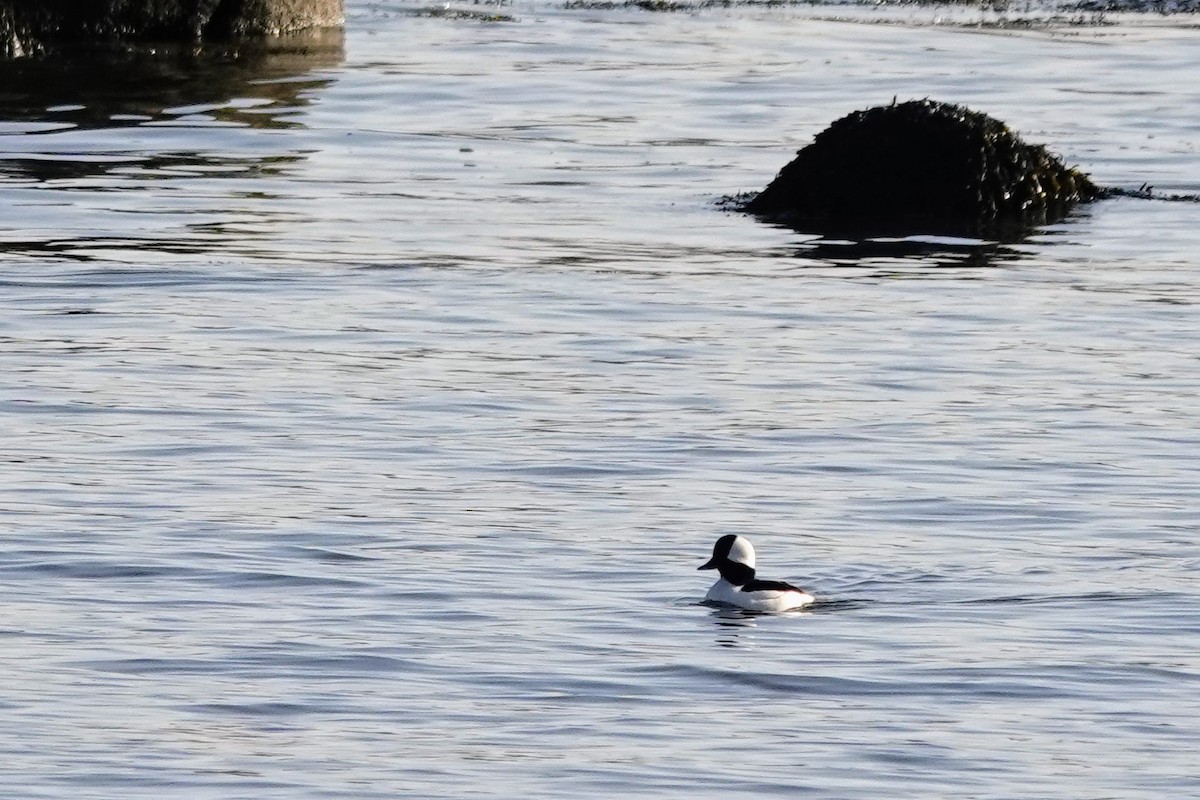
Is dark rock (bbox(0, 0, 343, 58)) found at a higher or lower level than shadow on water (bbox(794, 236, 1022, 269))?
higher

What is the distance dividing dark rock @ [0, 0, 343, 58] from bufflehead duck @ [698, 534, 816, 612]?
2148 cm

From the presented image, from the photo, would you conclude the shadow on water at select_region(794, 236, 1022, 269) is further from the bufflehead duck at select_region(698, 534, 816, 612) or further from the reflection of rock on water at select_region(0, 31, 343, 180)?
the bufflehead duck at select_region(698, 534, 816, 612)

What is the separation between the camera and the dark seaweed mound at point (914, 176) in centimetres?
2189

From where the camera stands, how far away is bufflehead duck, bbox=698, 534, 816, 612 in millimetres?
10398

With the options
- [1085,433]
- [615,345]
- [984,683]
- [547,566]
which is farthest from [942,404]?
[984,683]

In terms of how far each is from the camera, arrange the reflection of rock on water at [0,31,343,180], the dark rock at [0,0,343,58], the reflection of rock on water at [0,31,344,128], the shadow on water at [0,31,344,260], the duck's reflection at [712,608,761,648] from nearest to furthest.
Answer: the duck's reflection at [712,608,761,648] < the shadow on water at [0,31,344,260] < the reflection of rock on water at [0,31,343,180] < the reflection of rock on water at [0,31,344,128] < the dark rock at [0,0,343,58]

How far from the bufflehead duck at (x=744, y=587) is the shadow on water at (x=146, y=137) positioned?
29.7 feet

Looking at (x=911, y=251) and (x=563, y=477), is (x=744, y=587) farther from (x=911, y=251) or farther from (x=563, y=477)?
(x=911, y=251)

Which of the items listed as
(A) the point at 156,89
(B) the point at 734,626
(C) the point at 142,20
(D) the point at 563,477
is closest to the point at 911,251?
(D) the point at 563,477

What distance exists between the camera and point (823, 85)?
30312 millimetres

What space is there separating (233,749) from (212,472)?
4.11 m

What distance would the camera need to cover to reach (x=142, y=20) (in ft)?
104

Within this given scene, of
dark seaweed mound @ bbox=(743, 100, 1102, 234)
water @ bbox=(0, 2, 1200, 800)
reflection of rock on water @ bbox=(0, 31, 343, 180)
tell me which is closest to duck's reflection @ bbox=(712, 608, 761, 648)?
water @ bbox=(0, 2, 1200, 800)

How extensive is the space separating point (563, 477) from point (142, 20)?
2022cm
